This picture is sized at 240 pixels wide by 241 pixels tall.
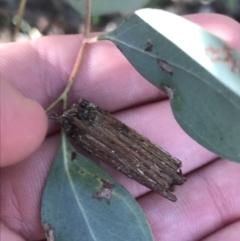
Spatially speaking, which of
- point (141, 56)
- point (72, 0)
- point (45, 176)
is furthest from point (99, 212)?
point (72, 0)

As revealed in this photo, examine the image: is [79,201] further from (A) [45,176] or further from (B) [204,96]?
(B) [204,96]

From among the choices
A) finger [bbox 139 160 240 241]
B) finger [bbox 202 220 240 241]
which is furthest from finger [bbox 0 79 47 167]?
finger [bbox 202 220 240 241]

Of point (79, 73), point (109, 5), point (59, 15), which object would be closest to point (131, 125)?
point (79, 73)

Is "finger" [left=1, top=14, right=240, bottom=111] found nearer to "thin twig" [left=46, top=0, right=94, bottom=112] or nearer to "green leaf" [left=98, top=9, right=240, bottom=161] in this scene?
"thin twig" [left=46, top=0, right=94, bottom=112]

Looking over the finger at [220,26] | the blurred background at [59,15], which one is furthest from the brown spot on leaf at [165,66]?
the blurred background at [59,15]

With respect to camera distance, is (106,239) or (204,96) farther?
(106,239)

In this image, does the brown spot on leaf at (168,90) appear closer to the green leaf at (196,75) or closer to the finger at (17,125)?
the green leaf at (196,75)
